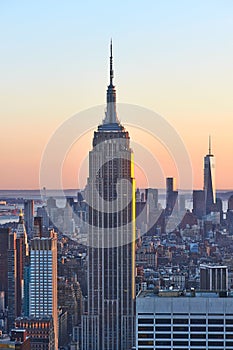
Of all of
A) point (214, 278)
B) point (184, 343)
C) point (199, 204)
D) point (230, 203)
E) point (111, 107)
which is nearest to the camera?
point (184, 343)

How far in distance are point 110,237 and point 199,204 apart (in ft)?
4.87

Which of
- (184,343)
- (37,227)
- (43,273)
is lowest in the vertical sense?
(184,343)

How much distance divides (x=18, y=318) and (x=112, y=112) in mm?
3121

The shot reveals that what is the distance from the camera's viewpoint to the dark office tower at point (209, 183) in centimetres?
1334

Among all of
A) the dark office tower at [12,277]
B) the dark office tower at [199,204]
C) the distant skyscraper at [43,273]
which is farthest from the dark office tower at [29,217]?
the dark office tower at [199,204]

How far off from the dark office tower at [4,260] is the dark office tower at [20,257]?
17cm

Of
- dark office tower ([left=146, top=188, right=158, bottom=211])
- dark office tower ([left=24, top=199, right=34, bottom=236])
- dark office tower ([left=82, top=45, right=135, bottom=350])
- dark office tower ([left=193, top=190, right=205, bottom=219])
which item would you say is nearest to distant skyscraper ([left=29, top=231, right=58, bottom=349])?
dark office tower ([left=24, top=199, right=34, bottom=236])

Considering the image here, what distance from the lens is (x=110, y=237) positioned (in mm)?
15180

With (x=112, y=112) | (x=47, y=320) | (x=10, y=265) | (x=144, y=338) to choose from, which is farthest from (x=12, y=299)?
(x=144, y=338)

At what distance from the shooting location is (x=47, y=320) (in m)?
12.1

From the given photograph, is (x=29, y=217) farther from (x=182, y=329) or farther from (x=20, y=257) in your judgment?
(x=182, y=329)

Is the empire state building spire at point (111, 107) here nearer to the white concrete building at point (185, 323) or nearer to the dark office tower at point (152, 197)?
the dark office tower at point (152, 197)

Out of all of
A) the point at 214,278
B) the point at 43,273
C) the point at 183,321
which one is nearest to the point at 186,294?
the point at 183,321

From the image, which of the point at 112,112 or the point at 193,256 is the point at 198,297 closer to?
the point at 112,112
